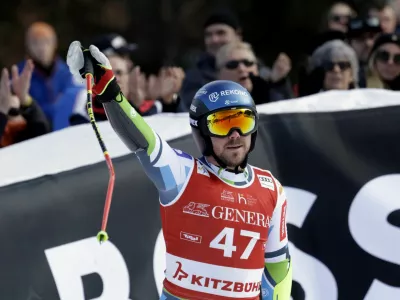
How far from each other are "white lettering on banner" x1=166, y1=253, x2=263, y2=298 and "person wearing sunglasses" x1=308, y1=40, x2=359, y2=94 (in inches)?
134

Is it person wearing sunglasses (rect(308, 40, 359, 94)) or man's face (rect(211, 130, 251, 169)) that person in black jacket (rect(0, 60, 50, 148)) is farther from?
man's face (rect(211, 130, 251, 169))

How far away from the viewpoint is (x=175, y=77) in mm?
9008

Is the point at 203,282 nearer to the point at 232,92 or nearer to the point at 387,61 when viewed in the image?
the point at 232,92

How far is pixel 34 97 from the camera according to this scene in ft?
29.4

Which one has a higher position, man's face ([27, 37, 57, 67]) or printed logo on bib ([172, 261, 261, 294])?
man's face ([27, 37, 57, 67])

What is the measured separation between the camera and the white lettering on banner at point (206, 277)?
18.6ft

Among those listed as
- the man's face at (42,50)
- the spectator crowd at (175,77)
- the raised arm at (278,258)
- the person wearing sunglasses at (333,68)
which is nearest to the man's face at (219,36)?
the spectator crowd at (175,77)

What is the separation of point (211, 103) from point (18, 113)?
2.52 m

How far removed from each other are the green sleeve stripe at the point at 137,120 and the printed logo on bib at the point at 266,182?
0.78 metres

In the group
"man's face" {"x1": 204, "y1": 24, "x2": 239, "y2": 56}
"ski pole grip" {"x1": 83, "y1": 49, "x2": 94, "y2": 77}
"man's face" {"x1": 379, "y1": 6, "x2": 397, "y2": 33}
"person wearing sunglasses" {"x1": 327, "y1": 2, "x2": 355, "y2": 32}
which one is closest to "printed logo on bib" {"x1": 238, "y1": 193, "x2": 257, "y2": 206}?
"ski pole grip" {"x1": 83, "y1": 49, "x2": 94, "y2": 77}

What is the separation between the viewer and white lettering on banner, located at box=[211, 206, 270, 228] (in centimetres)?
566

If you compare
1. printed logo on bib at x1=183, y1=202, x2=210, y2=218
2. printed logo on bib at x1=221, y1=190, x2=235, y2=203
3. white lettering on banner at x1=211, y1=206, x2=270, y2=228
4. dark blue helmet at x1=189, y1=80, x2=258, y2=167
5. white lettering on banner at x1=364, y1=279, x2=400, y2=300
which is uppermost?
dark blue helmet at x1=189, y1=80, x2=258, y2=167

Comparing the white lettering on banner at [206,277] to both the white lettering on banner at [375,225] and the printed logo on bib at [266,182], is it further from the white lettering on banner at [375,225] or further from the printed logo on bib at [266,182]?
the white lettering on banner at [375,225]

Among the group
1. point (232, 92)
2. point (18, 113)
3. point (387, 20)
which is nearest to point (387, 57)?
point (387, 20)
